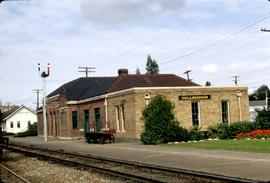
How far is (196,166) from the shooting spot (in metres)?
17.3

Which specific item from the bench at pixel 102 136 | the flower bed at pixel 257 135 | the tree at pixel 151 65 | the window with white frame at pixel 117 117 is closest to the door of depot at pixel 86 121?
the window with white frame at pixel 117 117

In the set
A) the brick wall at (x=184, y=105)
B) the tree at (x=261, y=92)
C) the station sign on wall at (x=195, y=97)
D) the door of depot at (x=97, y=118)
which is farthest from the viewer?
the tree at (x=261, y=92)

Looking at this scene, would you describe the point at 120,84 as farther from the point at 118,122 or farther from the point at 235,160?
the point at 235,160

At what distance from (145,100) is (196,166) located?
19.1 metres

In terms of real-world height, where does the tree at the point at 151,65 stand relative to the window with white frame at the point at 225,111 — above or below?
above

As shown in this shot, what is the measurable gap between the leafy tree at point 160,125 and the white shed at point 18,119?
261 feet

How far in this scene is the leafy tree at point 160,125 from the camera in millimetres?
31812

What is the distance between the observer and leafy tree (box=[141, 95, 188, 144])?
31.8 metres

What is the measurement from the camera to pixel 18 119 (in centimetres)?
11081

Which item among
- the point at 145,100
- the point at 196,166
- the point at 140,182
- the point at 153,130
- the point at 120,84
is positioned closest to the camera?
the point at 140,182

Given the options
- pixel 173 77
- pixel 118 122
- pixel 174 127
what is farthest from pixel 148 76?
pixel 174 127

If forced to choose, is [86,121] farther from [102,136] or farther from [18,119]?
[18,119]

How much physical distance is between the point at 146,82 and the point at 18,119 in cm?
7235

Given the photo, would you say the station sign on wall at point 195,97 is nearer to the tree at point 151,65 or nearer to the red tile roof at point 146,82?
the red tile roof at point 146,82
